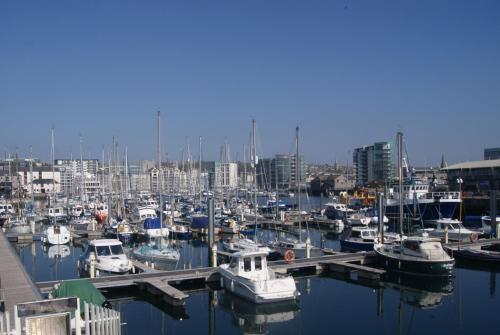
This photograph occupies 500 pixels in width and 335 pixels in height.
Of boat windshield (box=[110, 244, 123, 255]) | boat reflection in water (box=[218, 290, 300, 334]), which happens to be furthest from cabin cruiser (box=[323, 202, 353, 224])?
boat reflection in water (box=[218, 290, 300, 334])

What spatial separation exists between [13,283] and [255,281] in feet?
33.3

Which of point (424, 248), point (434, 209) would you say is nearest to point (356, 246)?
point (424, 248)

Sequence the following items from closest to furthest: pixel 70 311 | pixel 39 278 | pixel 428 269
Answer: pixel 70 311
pixel 428 269
pixel 39 278

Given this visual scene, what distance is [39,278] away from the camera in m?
33.9

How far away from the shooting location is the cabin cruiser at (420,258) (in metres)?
30.6

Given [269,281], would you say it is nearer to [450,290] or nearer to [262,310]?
[262,310]

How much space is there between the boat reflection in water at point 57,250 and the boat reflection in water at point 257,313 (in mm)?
22563

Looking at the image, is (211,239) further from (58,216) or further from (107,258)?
(58,216)

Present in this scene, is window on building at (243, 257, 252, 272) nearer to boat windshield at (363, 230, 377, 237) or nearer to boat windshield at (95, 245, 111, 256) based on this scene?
boat windshield at (95, 245, 111, 256)

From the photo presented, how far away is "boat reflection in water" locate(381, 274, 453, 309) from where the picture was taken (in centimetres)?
2669

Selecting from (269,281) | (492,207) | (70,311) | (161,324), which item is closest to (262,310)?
(269,281)

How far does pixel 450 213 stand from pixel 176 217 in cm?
3346

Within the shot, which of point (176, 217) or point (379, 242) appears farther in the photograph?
point (176, 217)

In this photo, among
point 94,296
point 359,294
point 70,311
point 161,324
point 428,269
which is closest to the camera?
point 70,311
